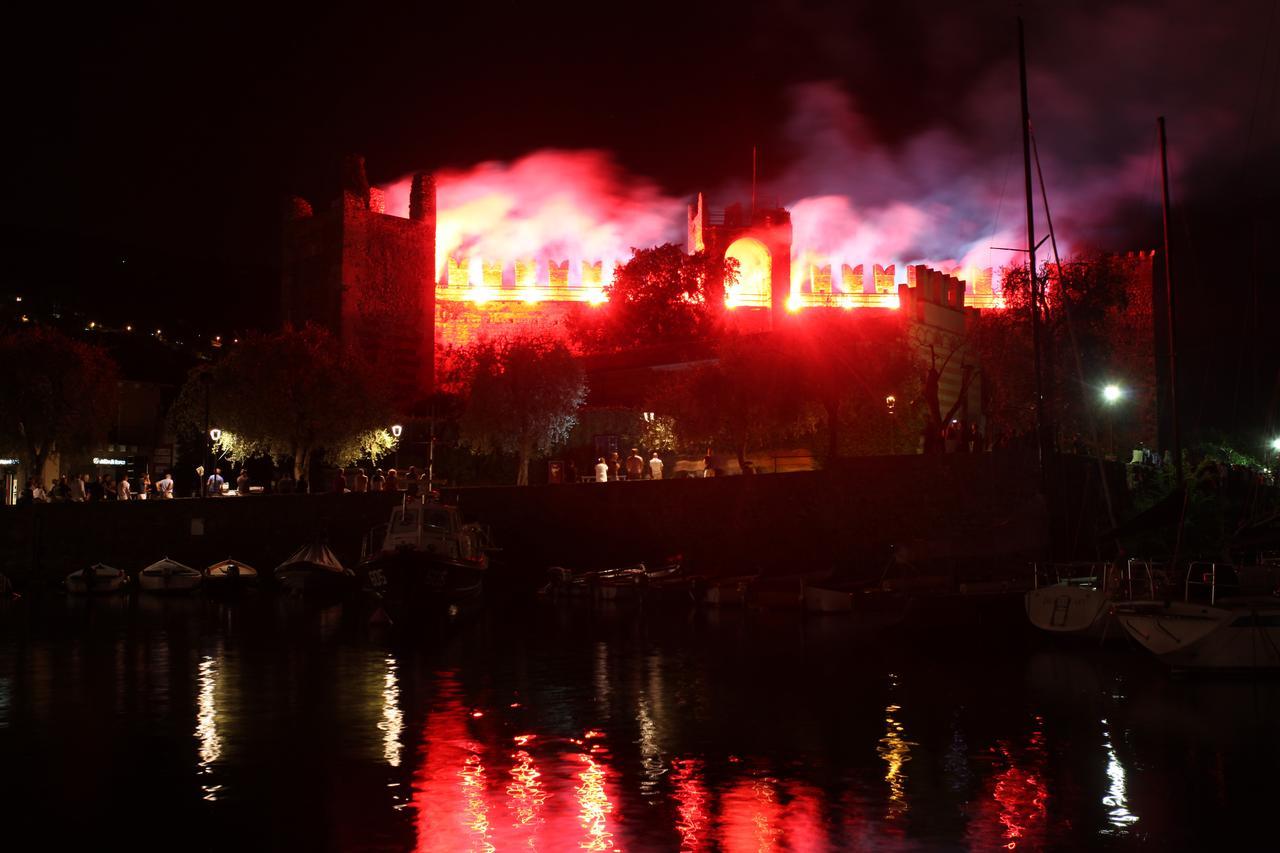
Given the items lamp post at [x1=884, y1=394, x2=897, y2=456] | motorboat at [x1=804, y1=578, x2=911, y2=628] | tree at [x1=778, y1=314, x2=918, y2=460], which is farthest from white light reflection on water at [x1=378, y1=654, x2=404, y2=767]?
lamp post at [x1=884, y1=394, x2=897, y2=456]

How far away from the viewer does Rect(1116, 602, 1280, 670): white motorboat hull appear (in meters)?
17.9

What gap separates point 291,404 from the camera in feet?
154

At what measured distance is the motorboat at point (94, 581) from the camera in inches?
1535

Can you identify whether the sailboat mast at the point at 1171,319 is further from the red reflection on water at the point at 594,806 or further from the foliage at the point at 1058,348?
the red reflection on water at the point at 594,806

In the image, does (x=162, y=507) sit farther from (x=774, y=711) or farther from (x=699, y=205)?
(x=699, y=205)

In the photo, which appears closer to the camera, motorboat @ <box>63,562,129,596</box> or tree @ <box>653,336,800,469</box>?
motorboat @ <box>63,562,129,596</box>

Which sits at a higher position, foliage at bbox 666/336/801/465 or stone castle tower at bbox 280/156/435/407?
stone castle tower at bbox 280/156/435/407

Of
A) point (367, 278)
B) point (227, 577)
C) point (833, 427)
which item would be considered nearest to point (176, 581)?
point (227, 577)

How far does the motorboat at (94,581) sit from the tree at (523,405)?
12374mm

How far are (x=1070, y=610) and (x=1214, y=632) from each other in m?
4.36

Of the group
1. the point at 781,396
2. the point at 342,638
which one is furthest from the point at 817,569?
the point at 342,638

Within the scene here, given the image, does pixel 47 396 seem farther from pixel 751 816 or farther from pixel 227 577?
pixel 751 816

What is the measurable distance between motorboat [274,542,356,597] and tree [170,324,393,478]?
35.7 feet

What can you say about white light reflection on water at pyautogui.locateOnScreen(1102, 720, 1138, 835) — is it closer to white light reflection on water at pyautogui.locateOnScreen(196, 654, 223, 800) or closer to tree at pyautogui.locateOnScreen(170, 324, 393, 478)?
white light reflection on water at pyautogui.locateOnScreen(196, 654, 223, 800)
